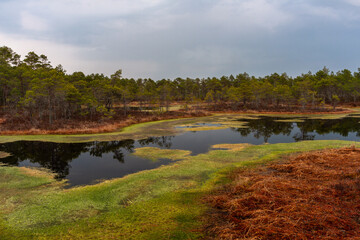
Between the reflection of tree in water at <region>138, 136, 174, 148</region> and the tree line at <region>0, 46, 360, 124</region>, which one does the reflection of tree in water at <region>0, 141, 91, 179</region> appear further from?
the tree line at <region>0, 46, 360, 124</region>

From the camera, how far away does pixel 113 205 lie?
32.7ft

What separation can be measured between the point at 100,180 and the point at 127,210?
6062mm

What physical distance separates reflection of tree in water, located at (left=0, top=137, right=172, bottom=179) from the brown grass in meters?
12.8

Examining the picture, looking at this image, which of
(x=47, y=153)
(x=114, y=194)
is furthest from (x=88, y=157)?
(x=114, y=194)

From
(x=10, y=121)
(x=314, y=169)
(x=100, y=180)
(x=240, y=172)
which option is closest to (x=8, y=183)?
(x=100, y=180)

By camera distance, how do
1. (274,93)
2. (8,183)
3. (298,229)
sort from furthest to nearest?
(274,93) → (8,183) → (298,229)

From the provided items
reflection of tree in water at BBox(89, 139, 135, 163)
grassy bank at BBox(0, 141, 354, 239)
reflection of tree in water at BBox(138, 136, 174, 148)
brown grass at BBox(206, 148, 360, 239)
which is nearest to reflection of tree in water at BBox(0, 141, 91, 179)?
reflection of tree in water at BBox(89, 139, 135, 163)

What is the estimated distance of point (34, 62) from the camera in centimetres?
6350

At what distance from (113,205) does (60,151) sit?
55.3ft

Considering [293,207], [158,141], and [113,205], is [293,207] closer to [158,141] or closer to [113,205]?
[113,205]

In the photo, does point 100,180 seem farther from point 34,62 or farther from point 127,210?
point 34,62

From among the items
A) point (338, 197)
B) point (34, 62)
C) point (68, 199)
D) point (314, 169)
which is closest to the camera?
point (338, 197)

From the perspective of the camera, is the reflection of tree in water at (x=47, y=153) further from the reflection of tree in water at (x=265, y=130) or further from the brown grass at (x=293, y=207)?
the reflection of tree in water at (x=265, y=130)

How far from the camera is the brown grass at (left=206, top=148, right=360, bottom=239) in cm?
643
